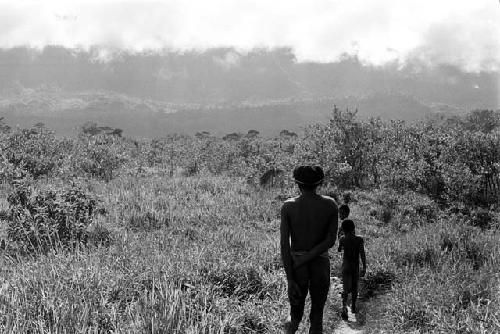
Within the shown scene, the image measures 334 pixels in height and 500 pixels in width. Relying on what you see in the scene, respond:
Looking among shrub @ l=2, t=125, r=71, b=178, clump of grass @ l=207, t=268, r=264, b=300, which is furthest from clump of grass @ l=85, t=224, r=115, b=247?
shrub @ l=2, t=125, r=71, b=178

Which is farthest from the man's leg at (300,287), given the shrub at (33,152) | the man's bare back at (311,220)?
the shrub at (33,152)

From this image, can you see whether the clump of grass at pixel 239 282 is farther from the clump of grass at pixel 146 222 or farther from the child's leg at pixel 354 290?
the clump of grass at pixel 146 222

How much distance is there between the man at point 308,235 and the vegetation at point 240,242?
1095 millimetres

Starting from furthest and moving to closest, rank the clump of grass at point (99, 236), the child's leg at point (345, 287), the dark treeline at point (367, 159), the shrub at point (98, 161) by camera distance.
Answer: the shrub at point (98, 161) < the dark treeline at point (367, 159) < the clump of grass at point (99, 236) < the child's leg at point (345, 287)

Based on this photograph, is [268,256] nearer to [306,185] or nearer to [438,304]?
[438,304]

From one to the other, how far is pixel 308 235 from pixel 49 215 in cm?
652

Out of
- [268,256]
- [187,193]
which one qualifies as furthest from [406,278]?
[187,193]

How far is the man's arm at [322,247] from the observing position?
15.8 feet

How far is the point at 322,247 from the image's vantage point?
483 cm

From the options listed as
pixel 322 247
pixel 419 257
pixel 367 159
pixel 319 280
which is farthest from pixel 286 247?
pixel 367 159

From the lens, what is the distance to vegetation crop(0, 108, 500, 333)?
5.42 m

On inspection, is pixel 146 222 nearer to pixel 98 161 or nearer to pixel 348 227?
pixel 348 227

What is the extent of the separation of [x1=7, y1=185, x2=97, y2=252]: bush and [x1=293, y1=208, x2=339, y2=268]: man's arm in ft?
17.0

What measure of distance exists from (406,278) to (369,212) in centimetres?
762
